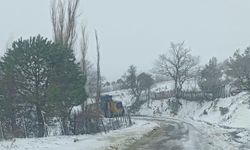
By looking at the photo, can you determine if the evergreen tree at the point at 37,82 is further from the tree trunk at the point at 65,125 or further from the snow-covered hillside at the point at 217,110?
the snow-covered hillside at the point at 217,110

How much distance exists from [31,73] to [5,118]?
11.0ft

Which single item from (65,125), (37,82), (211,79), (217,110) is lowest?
(65,125)

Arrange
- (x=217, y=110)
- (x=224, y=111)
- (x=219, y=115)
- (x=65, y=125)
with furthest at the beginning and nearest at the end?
(x=217, y=110) < (x=219, y=115) < (x=224, y=111) < (x=65, y=125)

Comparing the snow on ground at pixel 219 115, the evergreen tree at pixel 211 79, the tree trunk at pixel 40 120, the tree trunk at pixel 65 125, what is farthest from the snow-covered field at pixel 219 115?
A: the tree trunk at pixel 40 120

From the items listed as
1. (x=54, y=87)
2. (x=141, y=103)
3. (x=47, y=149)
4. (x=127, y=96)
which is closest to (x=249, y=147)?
(x=47, y=149)

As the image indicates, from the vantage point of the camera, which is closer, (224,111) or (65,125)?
(65,125)

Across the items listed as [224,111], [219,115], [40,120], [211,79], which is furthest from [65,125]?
[211,79]

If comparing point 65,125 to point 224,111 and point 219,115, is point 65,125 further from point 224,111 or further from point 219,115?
point 219,115

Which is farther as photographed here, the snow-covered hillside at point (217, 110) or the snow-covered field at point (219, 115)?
the snow-covered hillside at point (217, 110)

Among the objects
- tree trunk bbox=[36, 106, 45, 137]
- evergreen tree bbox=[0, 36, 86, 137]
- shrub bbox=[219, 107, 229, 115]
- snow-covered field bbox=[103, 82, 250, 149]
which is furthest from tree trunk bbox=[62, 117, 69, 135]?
shrub bbox=[219, 107, 229, 115]

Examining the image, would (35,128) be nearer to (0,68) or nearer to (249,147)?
(0,68)

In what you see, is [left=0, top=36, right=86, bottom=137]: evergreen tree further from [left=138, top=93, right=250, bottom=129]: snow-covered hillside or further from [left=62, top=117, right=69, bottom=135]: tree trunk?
[left=138, top=93, right=250, bottom=129]: snow-covered hillside

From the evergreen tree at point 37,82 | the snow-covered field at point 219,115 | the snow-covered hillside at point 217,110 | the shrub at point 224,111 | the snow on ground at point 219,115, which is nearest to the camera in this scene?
the evergreen tree at point 37,82

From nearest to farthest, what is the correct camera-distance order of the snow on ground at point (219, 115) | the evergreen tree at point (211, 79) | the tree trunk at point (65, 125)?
the tree trunk at point (65, 125)
the snow on ground at point (219, 115)
the evergreen tree at point (211, 79)
